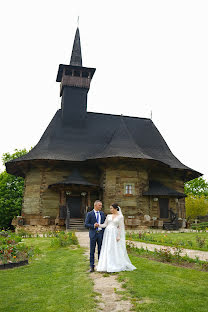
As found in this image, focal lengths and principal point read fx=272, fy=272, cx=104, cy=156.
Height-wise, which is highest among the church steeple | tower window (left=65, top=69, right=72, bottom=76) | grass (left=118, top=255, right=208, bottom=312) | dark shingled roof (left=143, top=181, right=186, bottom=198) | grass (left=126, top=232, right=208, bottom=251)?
tower window (left=65, top=69, right=72, bottom=76)

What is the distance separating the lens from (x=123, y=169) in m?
21.9

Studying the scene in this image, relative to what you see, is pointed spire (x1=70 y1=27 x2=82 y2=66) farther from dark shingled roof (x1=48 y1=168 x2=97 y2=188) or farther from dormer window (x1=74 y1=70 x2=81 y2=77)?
dark shingled roof (x1=48 y1=168 x2=97 y2=188)

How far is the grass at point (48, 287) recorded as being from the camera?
4.61m

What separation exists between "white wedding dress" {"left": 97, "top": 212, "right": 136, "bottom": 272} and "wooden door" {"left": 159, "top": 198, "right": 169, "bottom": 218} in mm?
16450

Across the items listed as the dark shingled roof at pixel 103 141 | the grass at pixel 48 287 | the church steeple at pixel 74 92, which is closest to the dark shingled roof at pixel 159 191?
the dark shingled roof at pixel 103 141

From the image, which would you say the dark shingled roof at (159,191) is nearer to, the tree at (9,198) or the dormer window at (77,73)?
the dormer window at (77,73)

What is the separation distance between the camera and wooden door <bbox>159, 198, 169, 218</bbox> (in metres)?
23.0

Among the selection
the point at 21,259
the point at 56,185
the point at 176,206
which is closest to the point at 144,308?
the point at 21,259

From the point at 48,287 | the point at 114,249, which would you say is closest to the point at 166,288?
the point at 114,249

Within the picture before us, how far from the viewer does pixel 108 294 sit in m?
5.14

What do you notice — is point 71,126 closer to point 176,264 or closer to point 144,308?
point 176,264

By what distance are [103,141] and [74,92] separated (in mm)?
5937

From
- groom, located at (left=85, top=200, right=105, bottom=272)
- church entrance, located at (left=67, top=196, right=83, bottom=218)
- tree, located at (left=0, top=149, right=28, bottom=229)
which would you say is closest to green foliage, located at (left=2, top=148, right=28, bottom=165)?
tree, located at (left=0, top=149, right=28, bottom=229)

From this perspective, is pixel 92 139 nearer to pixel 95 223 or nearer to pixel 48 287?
pixel 95 223
